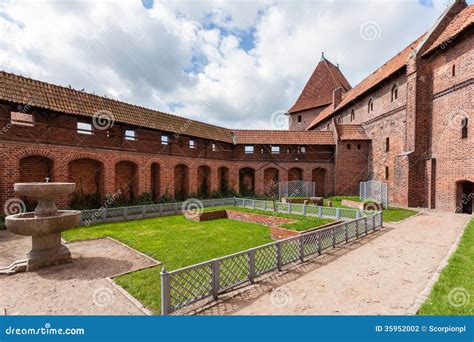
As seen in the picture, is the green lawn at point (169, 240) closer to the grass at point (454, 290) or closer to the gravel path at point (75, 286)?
the gravel path at point (75, 286)

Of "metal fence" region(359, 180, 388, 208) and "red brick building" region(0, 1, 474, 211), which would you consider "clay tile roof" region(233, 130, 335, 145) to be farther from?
"metal fence" region(359, 180, 388, 208)

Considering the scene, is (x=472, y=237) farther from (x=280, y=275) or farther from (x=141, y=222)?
(x=141, y=222)

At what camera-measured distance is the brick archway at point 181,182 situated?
19.8 metres

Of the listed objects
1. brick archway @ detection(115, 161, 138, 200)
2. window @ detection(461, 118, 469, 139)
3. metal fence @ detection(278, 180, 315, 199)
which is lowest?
metal fence @ detection(278, 180, 315, 199)

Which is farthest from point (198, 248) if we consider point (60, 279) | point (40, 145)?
point (40, 145)

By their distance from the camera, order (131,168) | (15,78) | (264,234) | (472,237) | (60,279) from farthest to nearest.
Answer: (131,168), (15,78), (264,234), (472,237), (60,279)

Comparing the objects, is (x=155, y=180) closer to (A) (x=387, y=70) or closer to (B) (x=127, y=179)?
(B) (x=127, y=179)

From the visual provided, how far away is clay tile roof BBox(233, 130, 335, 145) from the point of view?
23.5 m

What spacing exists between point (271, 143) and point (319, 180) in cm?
687

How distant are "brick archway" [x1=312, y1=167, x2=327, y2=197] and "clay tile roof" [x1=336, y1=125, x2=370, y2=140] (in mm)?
4129

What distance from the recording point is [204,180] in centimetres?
2241

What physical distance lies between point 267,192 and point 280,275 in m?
18.3

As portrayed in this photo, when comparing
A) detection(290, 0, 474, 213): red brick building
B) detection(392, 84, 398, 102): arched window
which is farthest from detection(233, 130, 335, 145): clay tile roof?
detection(392, 84, 398, 102): arched window

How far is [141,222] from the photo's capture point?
1291 cm
